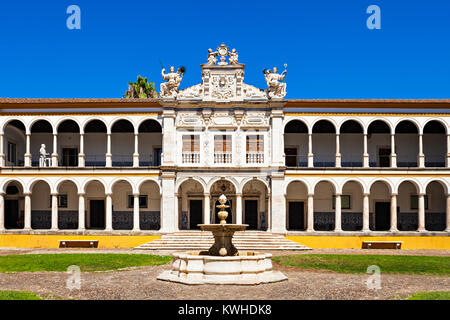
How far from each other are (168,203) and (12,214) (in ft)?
33.2

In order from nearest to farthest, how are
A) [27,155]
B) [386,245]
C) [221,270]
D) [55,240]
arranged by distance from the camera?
[221,270]
[386,245]
[55,240]
[27,155]

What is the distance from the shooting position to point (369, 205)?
93.1 feet

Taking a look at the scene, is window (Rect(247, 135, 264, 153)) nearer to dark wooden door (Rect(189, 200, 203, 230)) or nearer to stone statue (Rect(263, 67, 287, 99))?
stone statue (Rect(263, 67, 287, 99))

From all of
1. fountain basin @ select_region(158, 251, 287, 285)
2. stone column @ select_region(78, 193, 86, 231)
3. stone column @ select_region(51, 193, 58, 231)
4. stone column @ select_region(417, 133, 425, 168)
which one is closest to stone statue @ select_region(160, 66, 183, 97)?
stone column @ select_region(78, 193, 86, 231)

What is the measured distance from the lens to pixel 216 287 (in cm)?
1217

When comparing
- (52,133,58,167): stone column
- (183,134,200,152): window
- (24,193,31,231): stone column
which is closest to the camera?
(24,193,31,231): stone column

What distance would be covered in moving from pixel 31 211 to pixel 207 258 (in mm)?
18990

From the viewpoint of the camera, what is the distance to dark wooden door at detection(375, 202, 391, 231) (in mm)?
28250

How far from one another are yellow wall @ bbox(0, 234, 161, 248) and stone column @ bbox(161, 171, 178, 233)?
0.88 meters

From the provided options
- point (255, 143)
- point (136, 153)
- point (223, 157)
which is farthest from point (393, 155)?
point (136, 153)

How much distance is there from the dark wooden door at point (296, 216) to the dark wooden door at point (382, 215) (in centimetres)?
431

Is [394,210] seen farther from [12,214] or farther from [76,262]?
[12,214]

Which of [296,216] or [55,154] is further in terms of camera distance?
[296,216]

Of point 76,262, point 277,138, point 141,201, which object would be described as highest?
point 277,138
